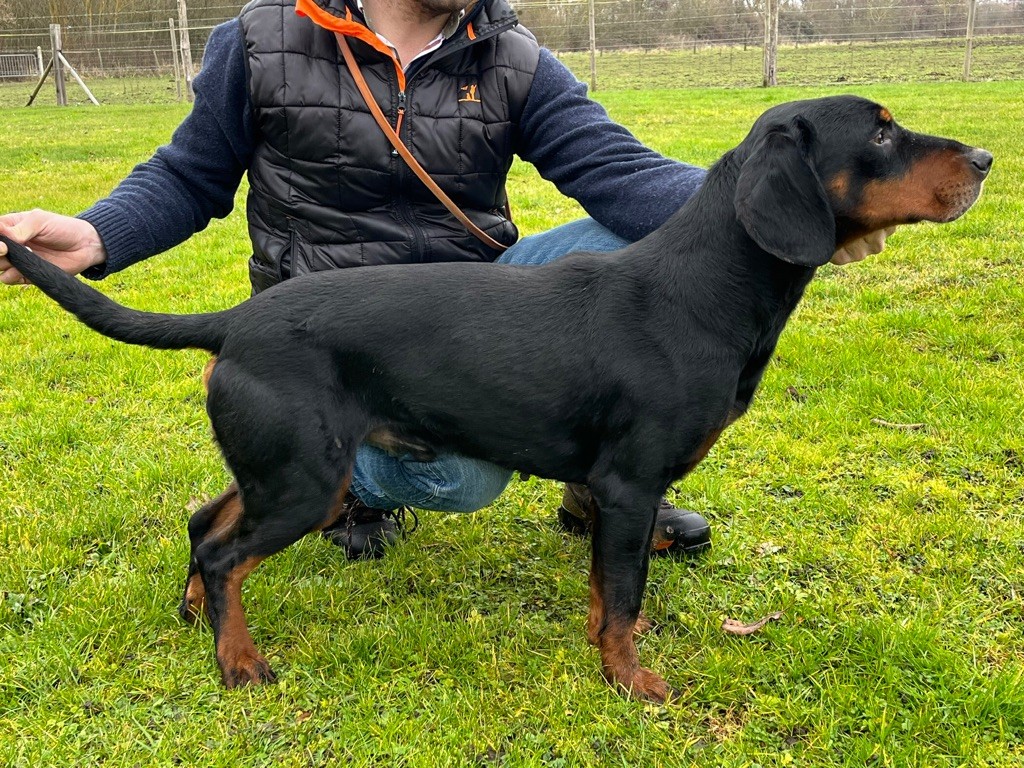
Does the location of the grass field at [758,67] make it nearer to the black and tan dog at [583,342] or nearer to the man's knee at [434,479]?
the black and tan dog at [583,342]

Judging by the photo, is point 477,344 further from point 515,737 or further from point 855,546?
point 855,546

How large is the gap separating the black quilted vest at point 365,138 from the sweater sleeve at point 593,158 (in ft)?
0.31

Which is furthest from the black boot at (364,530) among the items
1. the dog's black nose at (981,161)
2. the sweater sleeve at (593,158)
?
the dog's black nose at (981,161)

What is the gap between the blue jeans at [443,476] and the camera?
292cm

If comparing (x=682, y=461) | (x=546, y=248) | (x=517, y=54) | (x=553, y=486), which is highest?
(x=517, y=54)

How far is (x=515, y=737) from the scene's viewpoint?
2.38 metres

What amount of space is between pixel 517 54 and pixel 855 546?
2191 millimetres

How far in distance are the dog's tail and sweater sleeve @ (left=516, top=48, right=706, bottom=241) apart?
144 centimetres

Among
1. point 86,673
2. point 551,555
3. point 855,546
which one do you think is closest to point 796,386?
point 855,546

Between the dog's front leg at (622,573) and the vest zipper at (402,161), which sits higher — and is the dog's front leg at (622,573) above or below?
below

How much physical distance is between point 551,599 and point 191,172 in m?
2.00

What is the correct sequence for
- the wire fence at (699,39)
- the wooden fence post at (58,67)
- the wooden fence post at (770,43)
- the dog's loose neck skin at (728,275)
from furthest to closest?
1. the wire fence at (699,39)
2. the wooden fence post at (58,67)
3. the wooden fence post at (770,43)
4. the dog's loose neck skin at (728,275)

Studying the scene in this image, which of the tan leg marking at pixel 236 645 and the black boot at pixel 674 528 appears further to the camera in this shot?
the black boot at pixel 674 528

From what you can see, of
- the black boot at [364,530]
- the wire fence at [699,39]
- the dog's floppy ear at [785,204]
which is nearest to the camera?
the dog's floppy ear at [785,204]
